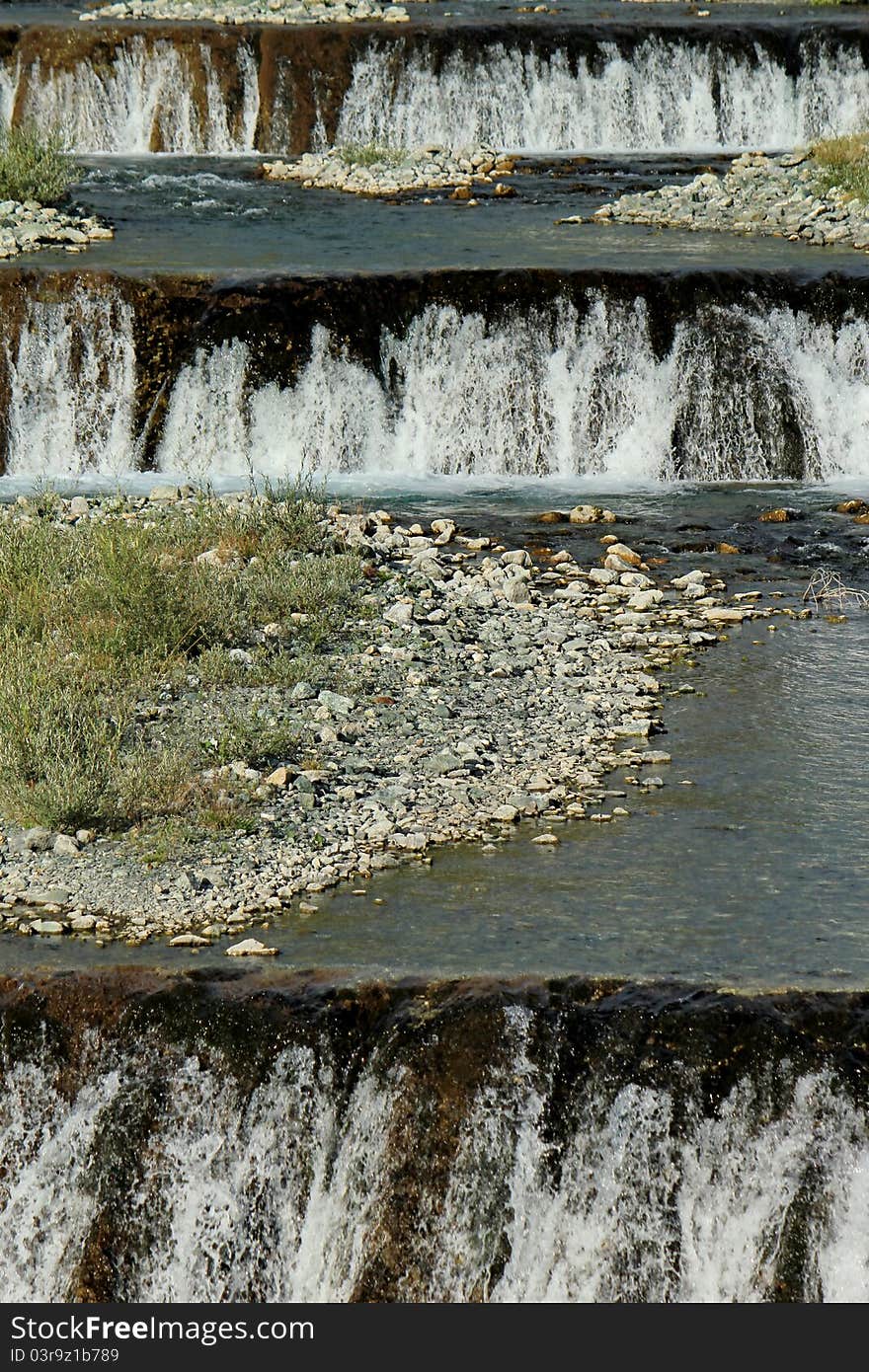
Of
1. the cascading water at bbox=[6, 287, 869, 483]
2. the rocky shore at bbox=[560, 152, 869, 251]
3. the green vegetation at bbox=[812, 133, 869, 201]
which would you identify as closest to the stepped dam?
the green vegetation at bbox=[812, 133, 869, 201]

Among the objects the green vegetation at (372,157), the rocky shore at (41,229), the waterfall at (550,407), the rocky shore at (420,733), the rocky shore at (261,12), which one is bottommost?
the rocky shore at (420,733)

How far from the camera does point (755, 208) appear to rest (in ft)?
66.1

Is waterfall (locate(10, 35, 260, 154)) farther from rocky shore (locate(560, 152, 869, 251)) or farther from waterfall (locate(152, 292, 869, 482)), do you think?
waterfall (locate(152, 292, 869, 482))

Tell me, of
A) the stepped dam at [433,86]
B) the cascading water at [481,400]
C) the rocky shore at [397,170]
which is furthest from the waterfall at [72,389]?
the stepped dam at [433,86]

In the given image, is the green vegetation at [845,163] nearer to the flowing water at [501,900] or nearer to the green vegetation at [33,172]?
the flowing water at [501,900]

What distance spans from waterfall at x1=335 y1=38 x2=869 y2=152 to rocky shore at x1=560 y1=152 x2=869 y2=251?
11.2ft

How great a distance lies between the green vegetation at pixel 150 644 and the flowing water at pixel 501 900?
3.92 ft

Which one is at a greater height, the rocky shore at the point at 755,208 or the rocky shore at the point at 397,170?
the rocky shore at the point at 397,170

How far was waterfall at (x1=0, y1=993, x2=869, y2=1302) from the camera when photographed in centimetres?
657

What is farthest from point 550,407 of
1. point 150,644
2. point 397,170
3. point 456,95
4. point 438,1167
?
point 456,95

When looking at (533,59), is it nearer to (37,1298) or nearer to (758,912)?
(758,912)

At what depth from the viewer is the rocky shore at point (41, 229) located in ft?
59.2

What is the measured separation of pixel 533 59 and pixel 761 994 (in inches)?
790

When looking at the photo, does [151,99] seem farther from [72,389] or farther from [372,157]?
[72,389]
